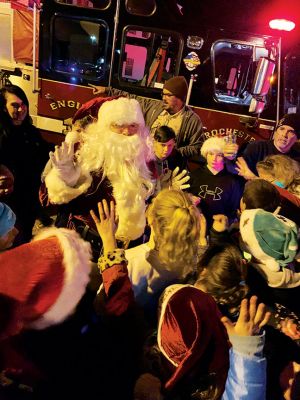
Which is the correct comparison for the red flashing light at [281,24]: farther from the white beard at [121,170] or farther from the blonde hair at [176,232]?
the blonde hair at [176,232]

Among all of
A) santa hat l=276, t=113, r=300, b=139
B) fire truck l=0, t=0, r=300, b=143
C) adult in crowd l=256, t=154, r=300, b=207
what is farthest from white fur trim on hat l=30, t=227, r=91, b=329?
fire truck l=0, t=0, r=300, b=143

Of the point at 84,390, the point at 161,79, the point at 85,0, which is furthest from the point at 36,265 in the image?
the point at 85,0

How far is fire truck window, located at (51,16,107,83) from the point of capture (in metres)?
4.87

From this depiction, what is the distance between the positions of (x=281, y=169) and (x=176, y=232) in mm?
1582

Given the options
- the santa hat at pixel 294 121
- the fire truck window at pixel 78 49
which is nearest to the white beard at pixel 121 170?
the santa hat at pixel 294 121

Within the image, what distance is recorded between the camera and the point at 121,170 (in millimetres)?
2449

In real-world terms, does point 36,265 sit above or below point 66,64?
below

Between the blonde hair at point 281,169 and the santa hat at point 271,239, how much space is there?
0.95m

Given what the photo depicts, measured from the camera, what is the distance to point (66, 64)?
5.07m

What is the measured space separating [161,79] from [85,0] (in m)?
1.60

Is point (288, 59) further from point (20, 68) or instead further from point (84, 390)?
point (84, 390)

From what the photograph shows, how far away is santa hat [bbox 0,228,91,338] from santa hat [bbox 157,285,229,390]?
363 mm

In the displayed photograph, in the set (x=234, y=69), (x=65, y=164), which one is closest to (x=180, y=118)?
(x=234, y=69)

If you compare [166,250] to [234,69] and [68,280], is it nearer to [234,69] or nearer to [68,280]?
[68,280]
